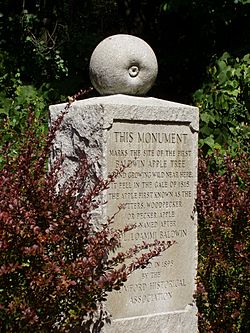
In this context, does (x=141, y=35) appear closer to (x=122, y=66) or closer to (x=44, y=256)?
(x=122, y=66)

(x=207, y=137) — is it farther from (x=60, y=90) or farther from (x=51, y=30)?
(x=51, y=30)

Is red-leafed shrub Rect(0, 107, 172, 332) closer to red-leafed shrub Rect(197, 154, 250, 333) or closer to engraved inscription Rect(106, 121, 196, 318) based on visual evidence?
engraved inscription Rect(106, 121, 196, 318)

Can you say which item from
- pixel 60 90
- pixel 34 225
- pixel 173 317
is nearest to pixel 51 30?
pixel 60 90

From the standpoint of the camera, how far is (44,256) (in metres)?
3.32

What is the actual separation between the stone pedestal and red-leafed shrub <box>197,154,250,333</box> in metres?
0.08

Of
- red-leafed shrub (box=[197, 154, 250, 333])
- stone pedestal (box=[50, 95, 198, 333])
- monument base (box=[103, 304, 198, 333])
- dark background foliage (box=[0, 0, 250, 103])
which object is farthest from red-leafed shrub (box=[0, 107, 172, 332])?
dark background foliage (box=[0, 0, 250, 103])

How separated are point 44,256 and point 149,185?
1.08 m

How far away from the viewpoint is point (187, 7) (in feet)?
25.1

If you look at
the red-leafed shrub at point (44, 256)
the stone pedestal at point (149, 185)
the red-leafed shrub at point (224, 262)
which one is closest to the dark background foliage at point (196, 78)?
the red-leafed shrub at point (224, 262)

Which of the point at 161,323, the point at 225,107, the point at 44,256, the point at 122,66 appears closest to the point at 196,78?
the point at 225,107

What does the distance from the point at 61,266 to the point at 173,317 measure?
4.06 ft

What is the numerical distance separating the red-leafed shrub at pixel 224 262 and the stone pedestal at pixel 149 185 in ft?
0.28

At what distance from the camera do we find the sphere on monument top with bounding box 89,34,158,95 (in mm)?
4250

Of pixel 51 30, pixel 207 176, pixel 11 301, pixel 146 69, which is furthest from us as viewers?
pixel 51 30
